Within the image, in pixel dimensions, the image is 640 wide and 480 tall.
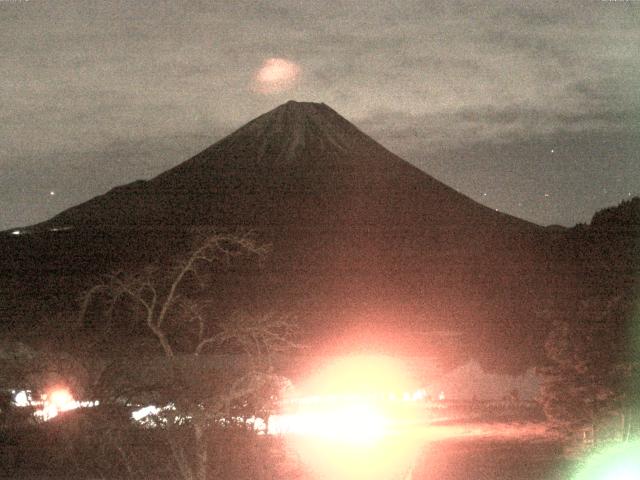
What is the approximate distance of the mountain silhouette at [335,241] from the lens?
3950cm

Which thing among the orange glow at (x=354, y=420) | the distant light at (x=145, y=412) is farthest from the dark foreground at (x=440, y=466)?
the distant light at (x=145, y=412)

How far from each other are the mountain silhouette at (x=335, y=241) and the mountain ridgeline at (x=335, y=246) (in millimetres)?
158

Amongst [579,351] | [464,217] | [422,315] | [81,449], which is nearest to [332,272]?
[422,315]

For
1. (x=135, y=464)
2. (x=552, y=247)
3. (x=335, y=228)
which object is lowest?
(x=135, y=464)

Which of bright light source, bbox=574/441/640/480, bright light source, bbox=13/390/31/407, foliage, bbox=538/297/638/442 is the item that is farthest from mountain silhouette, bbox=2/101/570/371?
bright light source, bbox=574/441/640/480

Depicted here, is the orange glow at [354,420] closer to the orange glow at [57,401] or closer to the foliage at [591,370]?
the foliage at [591,370]

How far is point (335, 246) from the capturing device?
71.8 meters

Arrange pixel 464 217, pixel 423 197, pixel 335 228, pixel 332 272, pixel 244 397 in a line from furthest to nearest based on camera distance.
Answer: pixel 423 197, pixel 464 217, pixel 335 228, pixel 332 272, pixel 244 397

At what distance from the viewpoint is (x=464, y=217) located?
85.0 metres

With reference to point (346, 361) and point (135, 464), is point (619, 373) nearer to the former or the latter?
point (135, 464)

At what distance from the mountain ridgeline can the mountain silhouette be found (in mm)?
158

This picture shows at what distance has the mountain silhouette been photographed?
3950cm

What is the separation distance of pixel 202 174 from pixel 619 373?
262 feet

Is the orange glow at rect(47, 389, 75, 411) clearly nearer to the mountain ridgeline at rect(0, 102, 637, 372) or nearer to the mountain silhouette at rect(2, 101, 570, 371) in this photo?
the mountain ridgeline at rect(0, 102, 637, 372)
